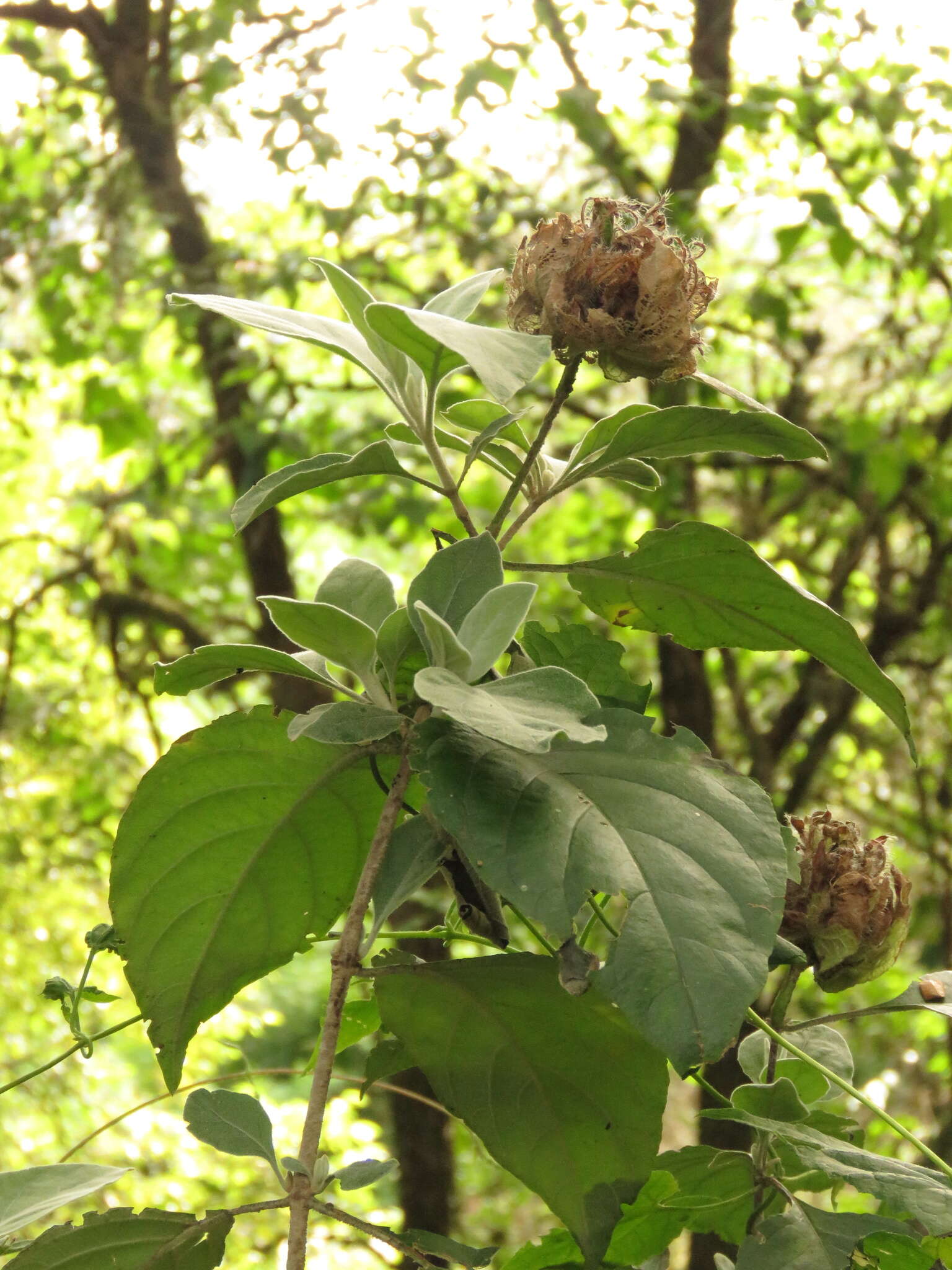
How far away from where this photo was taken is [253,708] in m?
0.40

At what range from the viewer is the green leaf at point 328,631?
0.34 metres

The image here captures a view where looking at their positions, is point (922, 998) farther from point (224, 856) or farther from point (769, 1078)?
point (224, 856)

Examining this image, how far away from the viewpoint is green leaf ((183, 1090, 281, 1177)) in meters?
0.39

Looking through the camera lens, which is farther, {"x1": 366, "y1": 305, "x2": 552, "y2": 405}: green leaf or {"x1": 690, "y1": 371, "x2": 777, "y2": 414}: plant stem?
{"x1": 690, "y1": 371, "x2": 777, "y2": 414}: plant stem

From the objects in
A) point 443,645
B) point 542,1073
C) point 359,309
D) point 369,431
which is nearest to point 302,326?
point 359,309

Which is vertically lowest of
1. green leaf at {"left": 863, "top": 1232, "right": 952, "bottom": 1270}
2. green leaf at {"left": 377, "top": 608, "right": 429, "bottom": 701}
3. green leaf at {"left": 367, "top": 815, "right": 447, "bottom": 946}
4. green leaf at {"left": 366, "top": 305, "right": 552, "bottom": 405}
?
green leaf at {"left": 863, "top": 1232, "right": 952, "bottom": 1270}

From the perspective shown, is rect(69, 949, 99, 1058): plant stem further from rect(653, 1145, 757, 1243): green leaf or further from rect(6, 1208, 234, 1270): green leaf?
rect(653, 1145, 757, 1243): green leaf

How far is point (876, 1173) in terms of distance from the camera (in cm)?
35

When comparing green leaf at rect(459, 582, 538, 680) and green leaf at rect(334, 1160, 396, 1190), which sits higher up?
green leaf at rect(459, 582, 538, 680)

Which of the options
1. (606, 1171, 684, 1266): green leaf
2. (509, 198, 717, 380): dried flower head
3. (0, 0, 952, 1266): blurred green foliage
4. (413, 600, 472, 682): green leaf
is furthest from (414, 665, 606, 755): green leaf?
(0, 0, 952, 1266): blurred green foliage

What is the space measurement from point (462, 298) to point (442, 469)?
6 cm

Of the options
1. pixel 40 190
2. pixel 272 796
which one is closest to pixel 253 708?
pixel 272 796

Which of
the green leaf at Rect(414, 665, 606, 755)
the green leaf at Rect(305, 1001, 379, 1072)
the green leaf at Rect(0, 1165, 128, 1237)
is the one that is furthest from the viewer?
the green leaf at Rect(305, 1001, 379, 1072)

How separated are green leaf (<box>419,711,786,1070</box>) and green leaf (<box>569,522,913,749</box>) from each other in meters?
0.07
